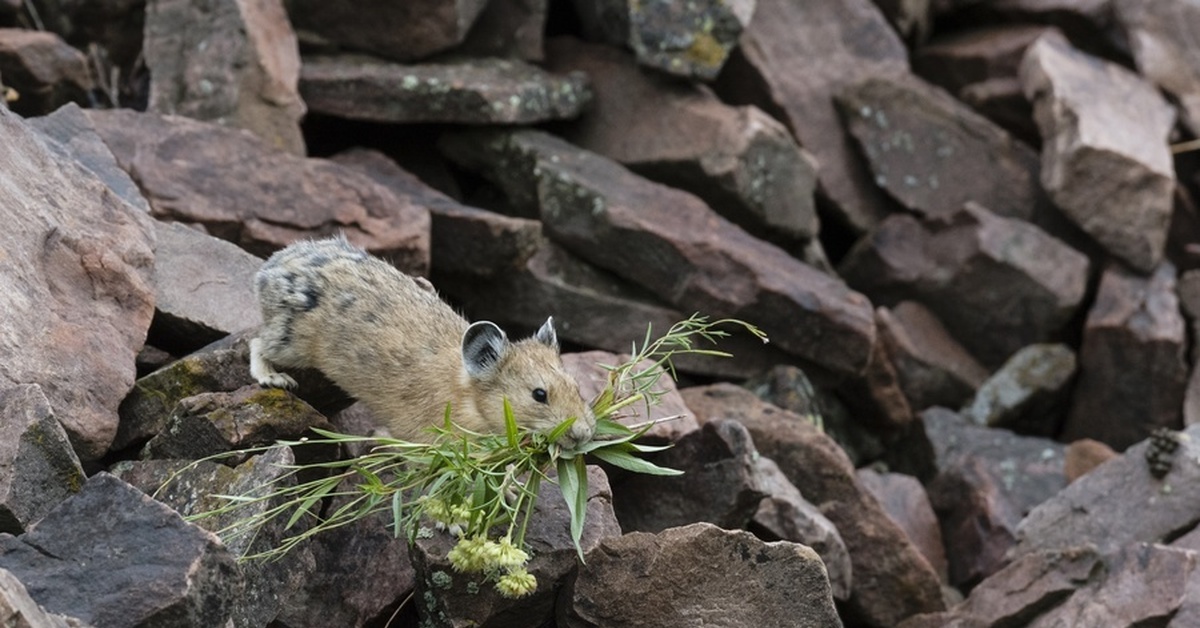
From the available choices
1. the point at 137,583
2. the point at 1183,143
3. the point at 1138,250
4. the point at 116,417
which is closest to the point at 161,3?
the point at 116,417

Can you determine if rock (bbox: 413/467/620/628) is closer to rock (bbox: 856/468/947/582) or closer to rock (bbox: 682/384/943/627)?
rock (bbox: 682/384/943/627)

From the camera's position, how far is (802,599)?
7488 mm

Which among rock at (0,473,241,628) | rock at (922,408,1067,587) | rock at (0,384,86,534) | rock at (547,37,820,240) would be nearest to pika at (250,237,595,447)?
rock at (0,384,86,534)

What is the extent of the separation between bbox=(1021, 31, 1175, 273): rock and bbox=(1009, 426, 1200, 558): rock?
386 cm

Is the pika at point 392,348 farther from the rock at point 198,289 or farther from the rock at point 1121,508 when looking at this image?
the rock at point 1121,508

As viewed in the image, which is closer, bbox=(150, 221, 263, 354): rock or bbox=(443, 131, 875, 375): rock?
bbox=(150, 221, 263, 354): rock

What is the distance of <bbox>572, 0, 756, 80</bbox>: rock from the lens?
13.1 meters

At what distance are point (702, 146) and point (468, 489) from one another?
6.70m

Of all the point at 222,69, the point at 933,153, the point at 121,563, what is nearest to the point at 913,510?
the point at 933,153

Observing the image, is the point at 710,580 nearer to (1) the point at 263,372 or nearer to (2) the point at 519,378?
(2) the point at 519,378

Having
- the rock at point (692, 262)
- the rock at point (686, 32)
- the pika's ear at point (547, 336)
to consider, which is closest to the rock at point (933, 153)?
the rock at point (686, 32)

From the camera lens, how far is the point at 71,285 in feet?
27.6

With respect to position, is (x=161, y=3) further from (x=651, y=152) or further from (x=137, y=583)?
(x=137, y=583)

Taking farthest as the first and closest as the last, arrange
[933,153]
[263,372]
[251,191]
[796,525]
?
[933,153] → [251,191] → [796,525] → [263,372]
